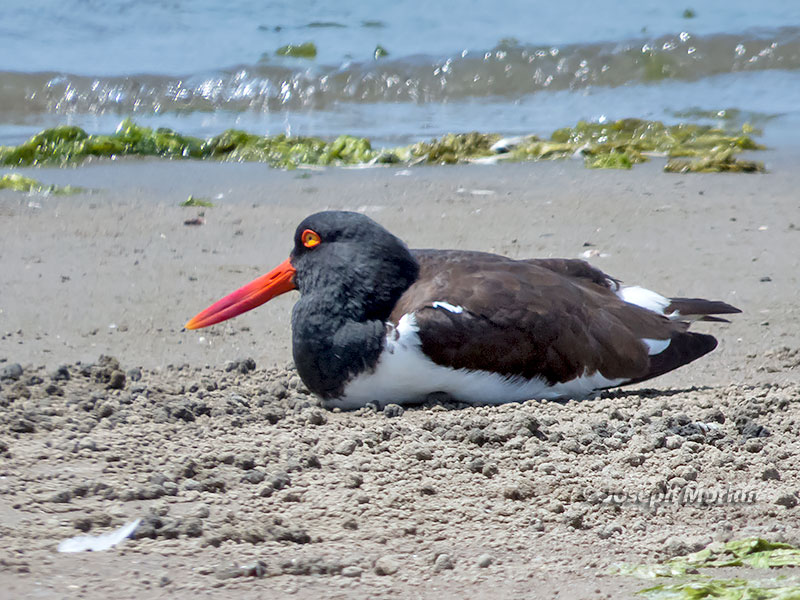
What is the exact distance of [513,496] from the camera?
3.66 m

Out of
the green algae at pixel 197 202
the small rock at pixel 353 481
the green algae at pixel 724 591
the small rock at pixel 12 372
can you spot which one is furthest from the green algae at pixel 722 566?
the green algae at pixel 197 202

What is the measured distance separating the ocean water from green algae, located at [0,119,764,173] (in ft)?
3.10

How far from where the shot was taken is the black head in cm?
483

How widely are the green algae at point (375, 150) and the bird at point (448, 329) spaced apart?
14.7 ft

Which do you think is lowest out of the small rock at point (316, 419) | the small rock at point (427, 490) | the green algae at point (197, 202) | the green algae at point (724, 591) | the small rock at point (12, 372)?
the green algae at point (724, 591)

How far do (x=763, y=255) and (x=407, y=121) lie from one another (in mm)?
6095

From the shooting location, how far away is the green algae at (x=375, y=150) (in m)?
9.74

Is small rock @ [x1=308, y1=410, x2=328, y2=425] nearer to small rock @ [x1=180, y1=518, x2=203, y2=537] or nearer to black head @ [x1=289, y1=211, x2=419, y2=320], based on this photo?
black head @ [x1=289, y1=211, x2=419, y2=320]

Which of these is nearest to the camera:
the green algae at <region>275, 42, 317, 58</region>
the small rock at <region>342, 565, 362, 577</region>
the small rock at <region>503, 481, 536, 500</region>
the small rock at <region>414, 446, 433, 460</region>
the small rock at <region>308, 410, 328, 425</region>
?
the small rock at <region>342, 565, 362, 577</region>

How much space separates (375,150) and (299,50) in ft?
18.4

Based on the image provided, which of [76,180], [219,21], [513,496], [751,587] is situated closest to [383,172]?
[76,180]

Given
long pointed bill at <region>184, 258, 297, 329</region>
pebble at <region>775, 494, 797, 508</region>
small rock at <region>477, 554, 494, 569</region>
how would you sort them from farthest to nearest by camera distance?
long pointed bill at <region>184, 258, 297, 329</region> < pebble at <region>775, 494, 797, 508</region> < small rock at <region>477, 554, 494, 569</region>

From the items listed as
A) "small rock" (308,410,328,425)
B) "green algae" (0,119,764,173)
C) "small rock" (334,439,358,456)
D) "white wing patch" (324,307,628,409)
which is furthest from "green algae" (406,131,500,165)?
"small rock" (334,439,358,456)

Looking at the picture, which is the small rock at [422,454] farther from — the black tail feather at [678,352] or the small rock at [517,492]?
the black tail feather at [678,352]
